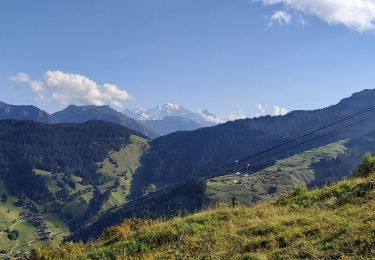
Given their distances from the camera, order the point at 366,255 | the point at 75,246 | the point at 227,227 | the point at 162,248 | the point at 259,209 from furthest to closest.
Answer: the point at 259,209, the point at 75,246, the point at 227,227, the point at 162,248, the point at 366,255

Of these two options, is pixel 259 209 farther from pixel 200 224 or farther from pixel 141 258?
pixel 141 258

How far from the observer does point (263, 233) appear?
18.2m

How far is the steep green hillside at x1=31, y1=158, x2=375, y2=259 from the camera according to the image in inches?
596

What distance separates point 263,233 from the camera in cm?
1823

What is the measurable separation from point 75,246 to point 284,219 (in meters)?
9.67

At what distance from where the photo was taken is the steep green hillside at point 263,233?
49.6ft

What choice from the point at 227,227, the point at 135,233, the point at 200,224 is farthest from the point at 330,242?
the point at 135,233

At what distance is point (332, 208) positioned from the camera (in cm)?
2072

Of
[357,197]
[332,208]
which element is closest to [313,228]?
[332,208]

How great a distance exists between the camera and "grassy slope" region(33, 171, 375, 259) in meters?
15.2

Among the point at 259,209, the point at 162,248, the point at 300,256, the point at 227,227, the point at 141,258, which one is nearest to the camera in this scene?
the point at 300,256

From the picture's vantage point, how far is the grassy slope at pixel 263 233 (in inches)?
598

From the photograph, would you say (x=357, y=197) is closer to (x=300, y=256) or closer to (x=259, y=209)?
(x=259, y=209)

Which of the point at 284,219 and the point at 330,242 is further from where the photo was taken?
the point at 284,219
